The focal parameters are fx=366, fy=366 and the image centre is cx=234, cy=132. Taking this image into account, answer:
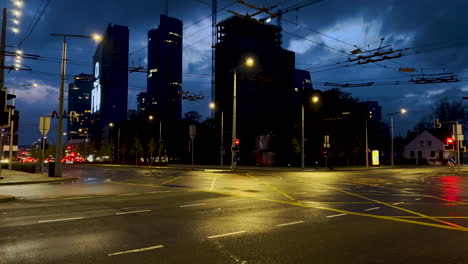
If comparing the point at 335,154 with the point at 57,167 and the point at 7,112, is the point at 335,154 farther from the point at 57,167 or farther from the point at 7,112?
the point at 7,112

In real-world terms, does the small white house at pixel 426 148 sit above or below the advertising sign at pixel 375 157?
above

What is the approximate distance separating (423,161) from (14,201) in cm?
7816

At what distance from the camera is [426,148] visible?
90562 millimetres

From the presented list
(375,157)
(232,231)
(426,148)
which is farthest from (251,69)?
(232,231)

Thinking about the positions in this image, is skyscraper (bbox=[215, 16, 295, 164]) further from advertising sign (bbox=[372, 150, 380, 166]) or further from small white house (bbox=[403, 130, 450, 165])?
advertising sign (bbox=[372, 150, 380, 166])

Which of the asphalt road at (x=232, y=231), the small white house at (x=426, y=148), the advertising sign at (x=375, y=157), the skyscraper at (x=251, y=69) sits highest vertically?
the skyscraper at (x=251, y=69)

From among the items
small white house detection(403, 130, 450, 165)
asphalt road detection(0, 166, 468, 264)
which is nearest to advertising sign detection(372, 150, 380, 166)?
small white house detection(403, 130, 450, 165)

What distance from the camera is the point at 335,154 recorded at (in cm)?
5875

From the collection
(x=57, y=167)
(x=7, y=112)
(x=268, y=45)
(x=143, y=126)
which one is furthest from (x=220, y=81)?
(x=7, y=112)

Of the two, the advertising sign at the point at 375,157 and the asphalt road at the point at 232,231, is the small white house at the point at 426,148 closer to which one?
the advertising sign at the point at 375,157

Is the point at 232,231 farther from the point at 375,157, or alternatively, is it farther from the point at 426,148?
the point at 426,148

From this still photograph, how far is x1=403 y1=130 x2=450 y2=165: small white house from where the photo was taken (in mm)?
86681

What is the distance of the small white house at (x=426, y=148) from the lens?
86681 mm

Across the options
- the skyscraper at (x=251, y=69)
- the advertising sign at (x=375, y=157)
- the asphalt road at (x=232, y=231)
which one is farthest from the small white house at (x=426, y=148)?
the asphalt road at (x=232, y=231)
